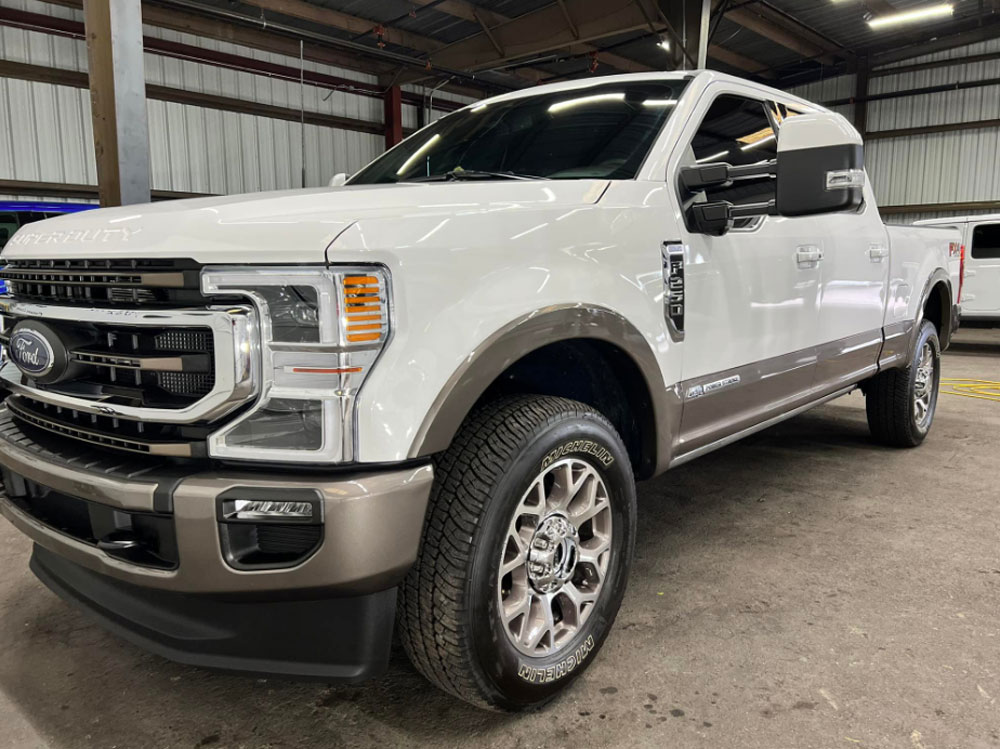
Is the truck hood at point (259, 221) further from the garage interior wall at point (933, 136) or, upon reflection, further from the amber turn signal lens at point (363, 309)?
the garage interior wall at point (933, 136)

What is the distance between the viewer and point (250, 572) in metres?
1.39

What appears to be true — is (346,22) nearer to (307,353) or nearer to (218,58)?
(218,58)

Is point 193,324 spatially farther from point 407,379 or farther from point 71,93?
point 71,93

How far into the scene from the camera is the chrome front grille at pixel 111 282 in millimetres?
1450

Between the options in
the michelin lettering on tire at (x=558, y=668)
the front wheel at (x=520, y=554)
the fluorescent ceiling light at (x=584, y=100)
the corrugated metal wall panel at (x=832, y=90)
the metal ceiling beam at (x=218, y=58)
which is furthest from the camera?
the corrugated metal wall panel at (x=832, y=90)

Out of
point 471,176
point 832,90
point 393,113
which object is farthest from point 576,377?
point 832,90

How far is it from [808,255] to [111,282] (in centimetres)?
243

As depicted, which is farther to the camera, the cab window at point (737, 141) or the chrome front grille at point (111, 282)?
the cab window at point (737, 141)

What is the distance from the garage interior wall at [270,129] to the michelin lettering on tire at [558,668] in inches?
398

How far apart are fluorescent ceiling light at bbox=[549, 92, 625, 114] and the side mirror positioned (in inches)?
29.8

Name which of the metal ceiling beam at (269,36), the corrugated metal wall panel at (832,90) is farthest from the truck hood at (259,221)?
the corrugated metal wall panel at (832,90)

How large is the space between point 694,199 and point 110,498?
1.79 m

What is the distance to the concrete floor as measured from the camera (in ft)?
5.72

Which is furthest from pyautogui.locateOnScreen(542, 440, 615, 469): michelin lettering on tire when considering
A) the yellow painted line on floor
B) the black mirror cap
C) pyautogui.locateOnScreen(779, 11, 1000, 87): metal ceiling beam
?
pyautogui.locateOnScreen(779, 11, 1000, 87): metal ceiling beam
